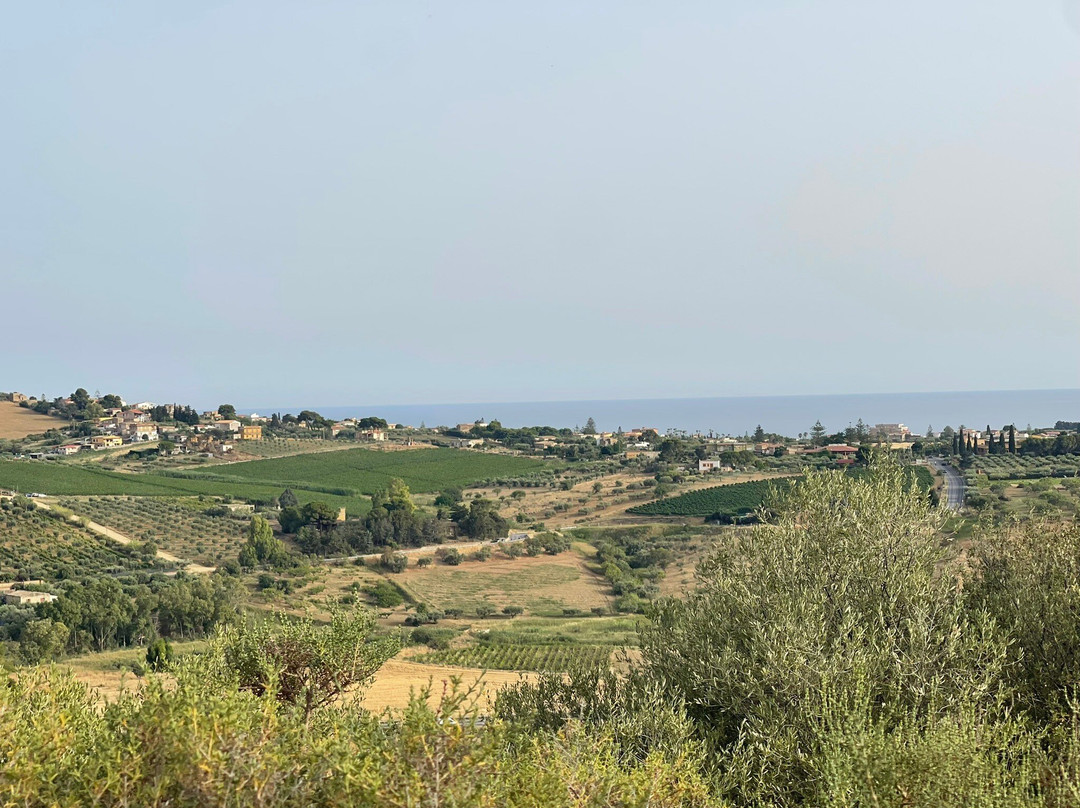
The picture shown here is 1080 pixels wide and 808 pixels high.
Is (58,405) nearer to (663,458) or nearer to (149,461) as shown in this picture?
(149,461)

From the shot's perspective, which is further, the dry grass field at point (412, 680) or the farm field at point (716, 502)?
the farm field at point (716, 502)

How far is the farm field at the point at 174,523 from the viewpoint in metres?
55.2

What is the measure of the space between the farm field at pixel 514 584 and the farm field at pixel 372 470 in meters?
28.2

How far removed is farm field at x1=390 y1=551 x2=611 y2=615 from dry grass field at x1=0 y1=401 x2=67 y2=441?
75838 millimetres

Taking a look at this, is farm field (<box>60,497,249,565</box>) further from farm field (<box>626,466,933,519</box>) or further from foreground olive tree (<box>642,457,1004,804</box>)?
foreground olive tree (<box>642,457,1004,804</box>)

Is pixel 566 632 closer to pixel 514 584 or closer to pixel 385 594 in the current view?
pixel 385 594

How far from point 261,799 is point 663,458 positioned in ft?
293

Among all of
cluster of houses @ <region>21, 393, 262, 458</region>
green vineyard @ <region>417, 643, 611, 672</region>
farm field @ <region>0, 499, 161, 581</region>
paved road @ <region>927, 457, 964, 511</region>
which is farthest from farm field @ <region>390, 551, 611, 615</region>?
cluster of houses @ <region>21, 393, 262, 458</region>

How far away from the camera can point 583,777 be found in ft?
23.9

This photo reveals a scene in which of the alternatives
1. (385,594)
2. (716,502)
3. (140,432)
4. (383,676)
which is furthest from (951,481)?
(140,432)

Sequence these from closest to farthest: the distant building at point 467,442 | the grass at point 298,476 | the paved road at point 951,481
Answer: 1. the paved road at point 951,481
2. the grass at point 298,476
3. the distant building at point 467,442

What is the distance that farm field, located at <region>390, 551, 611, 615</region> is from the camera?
45406 millimetres

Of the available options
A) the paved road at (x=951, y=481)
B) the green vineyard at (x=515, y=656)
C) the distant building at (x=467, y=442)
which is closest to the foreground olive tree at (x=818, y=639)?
the green vineyard at (x=515, y=656)

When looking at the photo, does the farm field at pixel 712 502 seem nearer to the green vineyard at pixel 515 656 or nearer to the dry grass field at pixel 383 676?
the green vineyard at pixel 515 656
